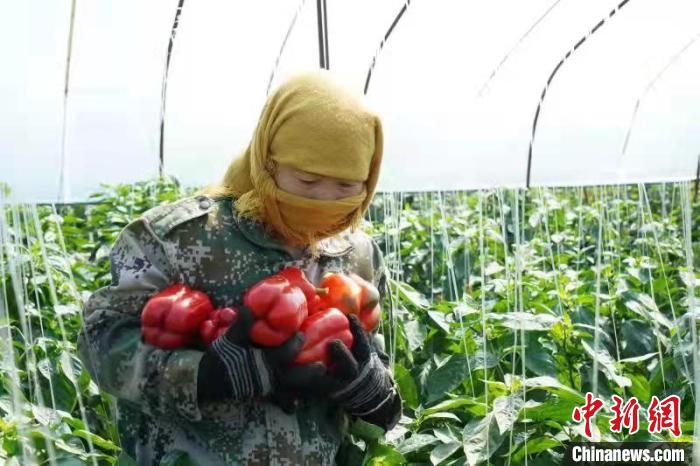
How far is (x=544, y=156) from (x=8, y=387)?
4.56 metres

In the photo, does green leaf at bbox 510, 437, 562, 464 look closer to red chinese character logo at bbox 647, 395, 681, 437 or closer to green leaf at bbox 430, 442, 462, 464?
green leaf at bbox 430, 442, 462, 464

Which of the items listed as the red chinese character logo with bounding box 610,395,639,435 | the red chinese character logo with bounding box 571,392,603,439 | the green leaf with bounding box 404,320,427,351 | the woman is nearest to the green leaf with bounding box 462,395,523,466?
the red chinese character logo with bounding box 571,392,603,439

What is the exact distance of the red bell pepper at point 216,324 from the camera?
1.51m

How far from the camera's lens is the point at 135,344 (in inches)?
58.9

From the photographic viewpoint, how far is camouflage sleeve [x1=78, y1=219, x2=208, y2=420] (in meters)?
1.47

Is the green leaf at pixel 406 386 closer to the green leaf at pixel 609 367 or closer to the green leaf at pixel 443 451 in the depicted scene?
the green leaf at pixel 443 451

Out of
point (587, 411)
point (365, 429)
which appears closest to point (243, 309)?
point (365, 429)

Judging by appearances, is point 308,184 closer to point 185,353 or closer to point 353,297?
point 353,297

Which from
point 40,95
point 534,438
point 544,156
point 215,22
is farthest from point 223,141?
point 534,438

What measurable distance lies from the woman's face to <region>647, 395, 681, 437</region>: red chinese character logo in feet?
3.40

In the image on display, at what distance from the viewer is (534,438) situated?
197 centimetres

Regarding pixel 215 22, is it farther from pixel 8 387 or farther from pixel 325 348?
pixel 325 348

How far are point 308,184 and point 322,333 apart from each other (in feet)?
0.84

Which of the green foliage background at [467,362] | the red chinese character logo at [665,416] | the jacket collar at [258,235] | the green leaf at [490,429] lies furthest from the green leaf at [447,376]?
the jacket collar at [258,235]
